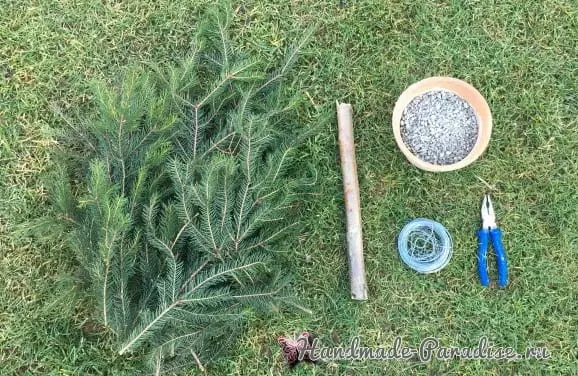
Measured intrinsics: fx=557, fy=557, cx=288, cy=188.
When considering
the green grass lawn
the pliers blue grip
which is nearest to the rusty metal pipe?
the green grass lawn

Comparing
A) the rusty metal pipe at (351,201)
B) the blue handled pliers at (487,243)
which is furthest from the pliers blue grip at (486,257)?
the rusty metal pipe at (351,201)

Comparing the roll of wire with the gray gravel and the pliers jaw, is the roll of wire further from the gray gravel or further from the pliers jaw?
the gray gravel

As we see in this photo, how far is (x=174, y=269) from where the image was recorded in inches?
76.5

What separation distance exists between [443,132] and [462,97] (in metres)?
0.18

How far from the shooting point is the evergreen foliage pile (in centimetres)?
191

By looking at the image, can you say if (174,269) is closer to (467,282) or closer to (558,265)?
(467,282)

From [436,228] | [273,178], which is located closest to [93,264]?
[273,178]

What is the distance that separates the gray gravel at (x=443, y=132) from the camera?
2348mm

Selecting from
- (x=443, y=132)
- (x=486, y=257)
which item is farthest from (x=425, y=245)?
(x=443, y=132)

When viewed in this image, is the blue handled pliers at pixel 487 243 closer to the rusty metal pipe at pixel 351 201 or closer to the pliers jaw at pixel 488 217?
the pliers jaw at pixel 488 217

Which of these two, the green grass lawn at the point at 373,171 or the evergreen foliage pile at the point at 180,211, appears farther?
the green grass lawn at the point at 373,171

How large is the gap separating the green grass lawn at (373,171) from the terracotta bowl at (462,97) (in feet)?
0.35

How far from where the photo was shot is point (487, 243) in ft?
7.79

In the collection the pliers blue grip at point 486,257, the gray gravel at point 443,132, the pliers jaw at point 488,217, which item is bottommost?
the pliers blue grip at point 486,257
